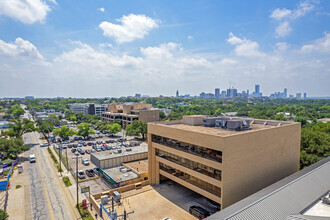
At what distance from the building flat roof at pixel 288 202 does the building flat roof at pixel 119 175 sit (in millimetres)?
25048

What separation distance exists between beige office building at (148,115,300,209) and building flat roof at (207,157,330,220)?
4556 mm

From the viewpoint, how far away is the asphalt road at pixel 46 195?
34.2m

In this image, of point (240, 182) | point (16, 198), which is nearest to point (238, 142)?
point (240, 182)

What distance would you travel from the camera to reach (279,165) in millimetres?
36000

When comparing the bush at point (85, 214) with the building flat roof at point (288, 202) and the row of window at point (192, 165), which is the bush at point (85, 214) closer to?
the row of window at point (192, 165)

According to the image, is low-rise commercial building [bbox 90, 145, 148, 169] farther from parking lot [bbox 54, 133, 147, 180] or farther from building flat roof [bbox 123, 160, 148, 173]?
parking lot [bbox 54, 133, 147, 180]

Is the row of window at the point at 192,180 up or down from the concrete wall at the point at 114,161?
up

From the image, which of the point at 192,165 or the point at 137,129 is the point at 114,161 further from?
the point at 137,129

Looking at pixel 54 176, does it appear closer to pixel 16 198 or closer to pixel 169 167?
pixel 16 198

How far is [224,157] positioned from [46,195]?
3697 cm

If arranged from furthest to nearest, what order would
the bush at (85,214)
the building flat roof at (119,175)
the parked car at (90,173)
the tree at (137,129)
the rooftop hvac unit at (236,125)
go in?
the tree at (137,129) < the parked car at (90,173) < the building flat roof at (119,175) < the rooftop hvac unit at (236,125) < the bush at (85,214)

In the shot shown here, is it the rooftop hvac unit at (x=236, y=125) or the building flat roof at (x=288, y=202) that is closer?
the building flat roof at (x=288, y=202)

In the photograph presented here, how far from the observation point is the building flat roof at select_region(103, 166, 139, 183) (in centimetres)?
4262

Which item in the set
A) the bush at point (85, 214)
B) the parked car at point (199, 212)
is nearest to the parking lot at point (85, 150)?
the bush at point (85, 214)
